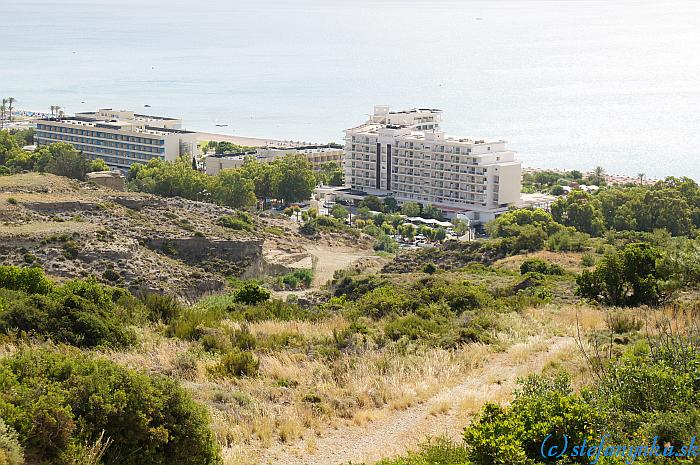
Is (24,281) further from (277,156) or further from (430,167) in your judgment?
(277,156)

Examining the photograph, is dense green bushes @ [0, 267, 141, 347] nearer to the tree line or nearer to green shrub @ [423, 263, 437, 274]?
green shrub @ [423, 263, 437, 274]

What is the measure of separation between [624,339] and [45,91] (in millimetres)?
93914

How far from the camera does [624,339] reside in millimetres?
9289

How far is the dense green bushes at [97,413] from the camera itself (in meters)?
5.27

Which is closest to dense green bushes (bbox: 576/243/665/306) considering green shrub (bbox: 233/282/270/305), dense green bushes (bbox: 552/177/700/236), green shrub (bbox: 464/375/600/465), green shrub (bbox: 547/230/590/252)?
green shrub (bbox: 233/282/270/305)

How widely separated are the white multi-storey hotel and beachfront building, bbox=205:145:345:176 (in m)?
4.00

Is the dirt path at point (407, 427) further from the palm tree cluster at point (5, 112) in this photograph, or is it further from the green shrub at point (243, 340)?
the palm tree cluster at point (5, 112)

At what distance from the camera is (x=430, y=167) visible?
47.8m

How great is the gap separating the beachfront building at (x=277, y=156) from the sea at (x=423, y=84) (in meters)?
12.2

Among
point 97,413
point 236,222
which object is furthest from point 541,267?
point 97,413

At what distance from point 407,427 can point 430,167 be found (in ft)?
134

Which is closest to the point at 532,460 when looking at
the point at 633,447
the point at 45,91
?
the point at 633,447

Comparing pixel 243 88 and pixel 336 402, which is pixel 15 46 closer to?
pixel 243 88

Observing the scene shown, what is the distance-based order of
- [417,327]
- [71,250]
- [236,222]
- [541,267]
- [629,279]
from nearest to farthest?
[417,327] → [629,279] → [541,267] → [71,250] → [236,222]
